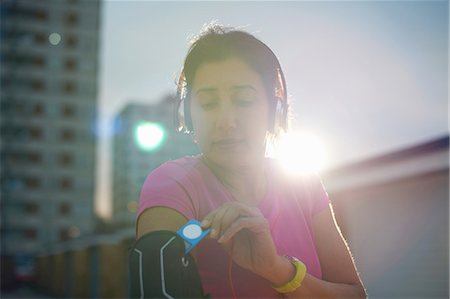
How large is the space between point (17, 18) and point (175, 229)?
61.0 m

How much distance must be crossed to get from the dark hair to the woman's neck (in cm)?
13

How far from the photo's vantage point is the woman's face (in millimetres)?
1104

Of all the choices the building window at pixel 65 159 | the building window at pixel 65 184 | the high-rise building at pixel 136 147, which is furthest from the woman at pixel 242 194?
the high-rise building at pixel 136 147

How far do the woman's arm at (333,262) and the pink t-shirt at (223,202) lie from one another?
0.11 feet

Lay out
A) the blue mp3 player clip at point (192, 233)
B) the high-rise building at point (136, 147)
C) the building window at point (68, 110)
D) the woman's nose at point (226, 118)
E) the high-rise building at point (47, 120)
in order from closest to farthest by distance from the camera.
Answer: the blue mp3 player clip at point (192, 233), the woman's nose at point (226, 118), the high-rise building at point (47, 120), the building window at point (68, 110), the high-rise building at point (136, 147)

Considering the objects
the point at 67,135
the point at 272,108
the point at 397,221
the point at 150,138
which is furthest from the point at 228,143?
the point at 150,138

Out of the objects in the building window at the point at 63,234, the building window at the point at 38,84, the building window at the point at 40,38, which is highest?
the building window at the point at 40,38

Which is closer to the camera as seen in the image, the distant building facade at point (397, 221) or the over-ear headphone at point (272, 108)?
the over-ear headphone at point (272, 108)

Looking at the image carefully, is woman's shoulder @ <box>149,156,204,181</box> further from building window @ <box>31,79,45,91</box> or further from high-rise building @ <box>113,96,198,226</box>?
high-rise building @ <box>113,96,198,226</box>

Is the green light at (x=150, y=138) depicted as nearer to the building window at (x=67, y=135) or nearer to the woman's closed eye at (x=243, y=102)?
the building window at (x=67, y=135)

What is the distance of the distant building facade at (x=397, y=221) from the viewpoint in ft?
46.0

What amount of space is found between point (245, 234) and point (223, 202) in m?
0.17

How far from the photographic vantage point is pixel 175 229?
973 mm

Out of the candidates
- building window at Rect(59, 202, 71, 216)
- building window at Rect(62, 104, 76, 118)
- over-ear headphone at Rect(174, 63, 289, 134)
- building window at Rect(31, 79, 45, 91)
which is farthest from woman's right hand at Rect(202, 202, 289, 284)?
building window at Rect(31, 79, 45, 91)
